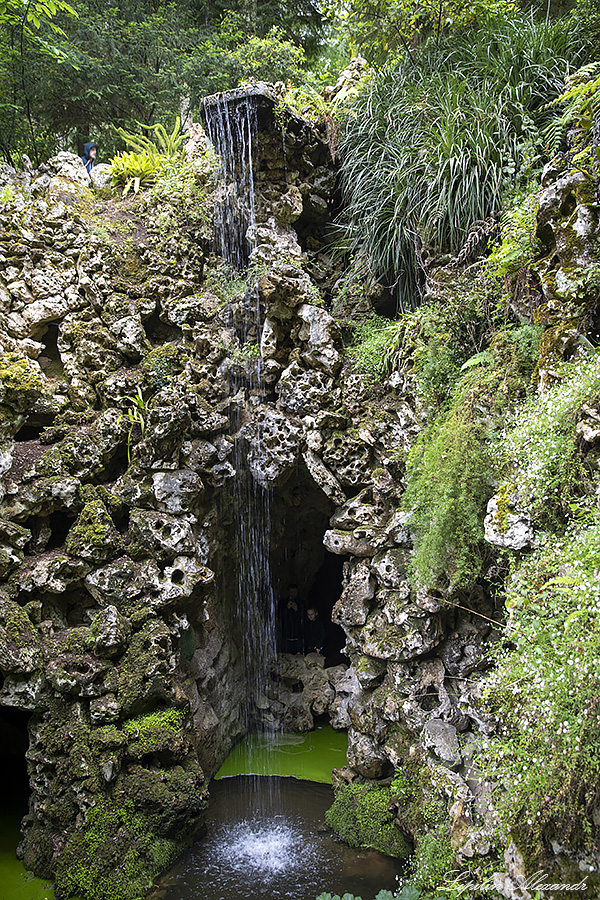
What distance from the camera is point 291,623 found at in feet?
23.7

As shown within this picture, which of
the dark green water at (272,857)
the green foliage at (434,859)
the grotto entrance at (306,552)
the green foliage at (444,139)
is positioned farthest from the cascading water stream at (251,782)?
the green foliage at (444,139)

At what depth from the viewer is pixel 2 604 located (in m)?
4.54

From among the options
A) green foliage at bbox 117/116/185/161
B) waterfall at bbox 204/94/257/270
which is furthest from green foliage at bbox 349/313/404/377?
green foliage at bbox 117/116/185/161

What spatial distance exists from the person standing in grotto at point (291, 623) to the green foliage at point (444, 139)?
3902 millimetres

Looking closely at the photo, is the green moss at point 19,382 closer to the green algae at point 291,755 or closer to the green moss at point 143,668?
the green moss at point 143,668

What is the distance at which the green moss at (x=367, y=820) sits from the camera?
15.3 feet

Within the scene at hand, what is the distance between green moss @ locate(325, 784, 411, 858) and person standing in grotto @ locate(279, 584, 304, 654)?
2142 millimetres

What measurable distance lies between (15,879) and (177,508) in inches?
123

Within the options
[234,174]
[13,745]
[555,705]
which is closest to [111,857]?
[13,745]

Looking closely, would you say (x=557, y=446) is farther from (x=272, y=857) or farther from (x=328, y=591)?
(x=328, y=591)

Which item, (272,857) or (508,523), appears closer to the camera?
(508,523)

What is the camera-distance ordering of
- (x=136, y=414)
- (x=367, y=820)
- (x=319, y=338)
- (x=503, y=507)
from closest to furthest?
(x=503, y=507), (x=367, y=820), (x=136, y=414), (x=319, y=338)

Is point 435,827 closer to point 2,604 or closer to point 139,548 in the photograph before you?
point 139,548

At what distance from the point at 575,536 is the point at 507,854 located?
1.74 metres
